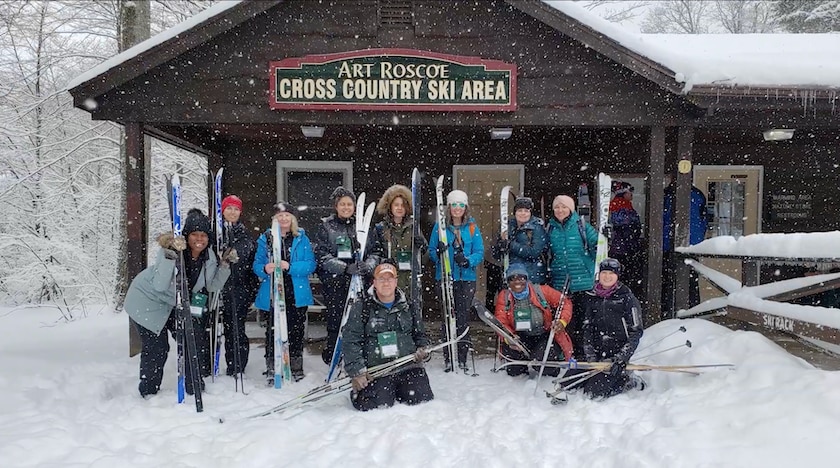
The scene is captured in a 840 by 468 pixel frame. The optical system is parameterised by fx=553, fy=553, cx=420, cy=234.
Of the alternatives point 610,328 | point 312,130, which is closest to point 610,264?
point 610,328

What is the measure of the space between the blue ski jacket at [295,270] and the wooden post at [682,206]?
3.65 meters

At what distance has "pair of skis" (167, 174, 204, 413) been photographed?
13.0ft

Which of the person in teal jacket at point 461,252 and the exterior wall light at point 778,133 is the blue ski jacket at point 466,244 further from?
the exterior wall light at point 778,133

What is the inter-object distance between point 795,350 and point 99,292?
13436 millimetres

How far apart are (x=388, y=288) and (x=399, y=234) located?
2.57ft

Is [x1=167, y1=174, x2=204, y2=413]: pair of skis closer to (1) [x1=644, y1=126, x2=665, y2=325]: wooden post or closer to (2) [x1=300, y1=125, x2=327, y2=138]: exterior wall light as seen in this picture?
(2) [x1=300, y1=125, x2=327, y2=138]: exterior wall light

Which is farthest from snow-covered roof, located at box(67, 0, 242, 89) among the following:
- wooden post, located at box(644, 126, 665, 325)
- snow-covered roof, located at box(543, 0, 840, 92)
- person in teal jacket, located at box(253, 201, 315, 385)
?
wooden post, located at box(644, 126, 665, 325)

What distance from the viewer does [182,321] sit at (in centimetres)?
411

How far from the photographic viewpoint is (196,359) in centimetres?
398

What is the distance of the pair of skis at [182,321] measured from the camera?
3.98 meters

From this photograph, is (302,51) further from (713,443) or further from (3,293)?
(3,293)

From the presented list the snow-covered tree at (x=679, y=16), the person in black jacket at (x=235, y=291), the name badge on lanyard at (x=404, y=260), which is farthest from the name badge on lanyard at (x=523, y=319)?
the snow-covered tree at (x=679, y=16)

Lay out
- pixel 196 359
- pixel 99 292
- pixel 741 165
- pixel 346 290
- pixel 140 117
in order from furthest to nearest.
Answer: pixel 99 292 < pixel 741 165 < pixel 140 117 < pixel 346 290 < pixel 196 359

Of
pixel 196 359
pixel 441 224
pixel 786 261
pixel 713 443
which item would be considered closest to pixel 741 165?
pixel 786 261
